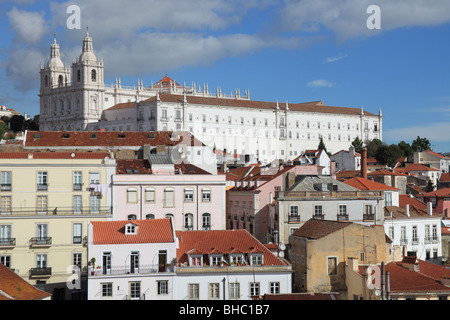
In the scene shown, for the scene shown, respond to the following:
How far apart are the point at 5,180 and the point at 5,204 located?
4.36ft

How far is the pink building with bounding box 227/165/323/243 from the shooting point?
38.2 meters

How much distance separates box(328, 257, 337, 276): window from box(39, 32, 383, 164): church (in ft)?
315

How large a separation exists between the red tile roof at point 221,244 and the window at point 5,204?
401 inches

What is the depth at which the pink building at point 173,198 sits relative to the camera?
117 ft

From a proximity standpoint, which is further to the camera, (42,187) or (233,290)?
(42,187)

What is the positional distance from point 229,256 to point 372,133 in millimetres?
134855

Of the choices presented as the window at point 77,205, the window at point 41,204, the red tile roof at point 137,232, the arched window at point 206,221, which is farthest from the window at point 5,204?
the arched window at point 206,221

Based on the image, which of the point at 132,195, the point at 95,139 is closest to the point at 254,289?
the point at 132,195

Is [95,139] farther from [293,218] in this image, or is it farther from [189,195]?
[293,218]

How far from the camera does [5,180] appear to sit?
33.8 meters

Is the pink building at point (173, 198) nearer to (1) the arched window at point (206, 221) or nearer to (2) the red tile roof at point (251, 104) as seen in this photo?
(1) the arched window at point (206, 221)

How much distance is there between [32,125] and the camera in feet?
561
